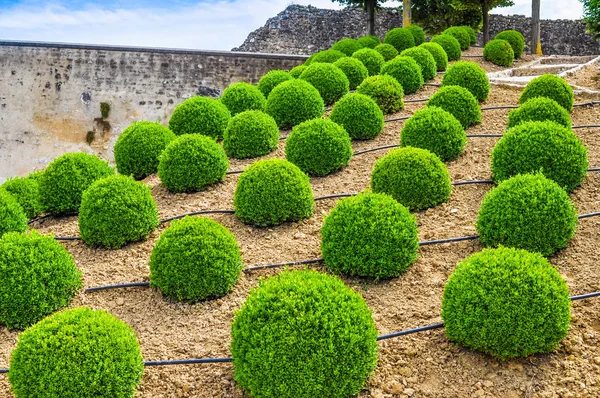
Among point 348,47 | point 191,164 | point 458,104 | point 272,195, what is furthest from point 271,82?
point 272,195

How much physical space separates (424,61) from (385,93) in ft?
9.24

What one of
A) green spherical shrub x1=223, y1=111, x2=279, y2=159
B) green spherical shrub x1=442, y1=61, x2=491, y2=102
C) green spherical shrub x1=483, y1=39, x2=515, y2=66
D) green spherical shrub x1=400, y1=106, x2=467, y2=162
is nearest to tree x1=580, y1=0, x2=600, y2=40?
green spherical shrub x1=483, y1=39, x2=515, y2=66

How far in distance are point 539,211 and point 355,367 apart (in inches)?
101

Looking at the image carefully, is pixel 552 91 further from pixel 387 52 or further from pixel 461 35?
pixel 461 35

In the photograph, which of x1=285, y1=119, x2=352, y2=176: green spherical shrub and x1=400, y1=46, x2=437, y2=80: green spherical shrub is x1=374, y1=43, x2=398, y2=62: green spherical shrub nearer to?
x1=400, y1=46, x2=437, y2=80: green spherical shrub

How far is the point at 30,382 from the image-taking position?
4.15 meters

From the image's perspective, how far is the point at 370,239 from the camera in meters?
5.43

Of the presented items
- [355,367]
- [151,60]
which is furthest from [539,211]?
[151,60]

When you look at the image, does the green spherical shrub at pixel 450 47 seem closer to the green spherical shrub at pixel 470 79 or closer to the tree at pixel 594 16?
the tree at pixel 594 16

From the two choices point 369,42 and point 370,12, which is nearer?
point 369,42

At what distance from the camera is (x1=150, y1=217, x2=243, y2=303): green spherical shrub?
214 inches

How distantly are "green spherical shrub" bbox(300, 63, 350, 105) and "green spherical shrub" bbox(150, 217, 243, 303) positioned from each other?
6.81 meters

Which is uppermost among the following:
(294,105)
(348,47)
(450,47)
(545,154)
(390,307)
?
(348,47)

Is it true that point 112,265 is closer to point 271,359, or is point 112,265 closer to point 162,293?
point 162,293
